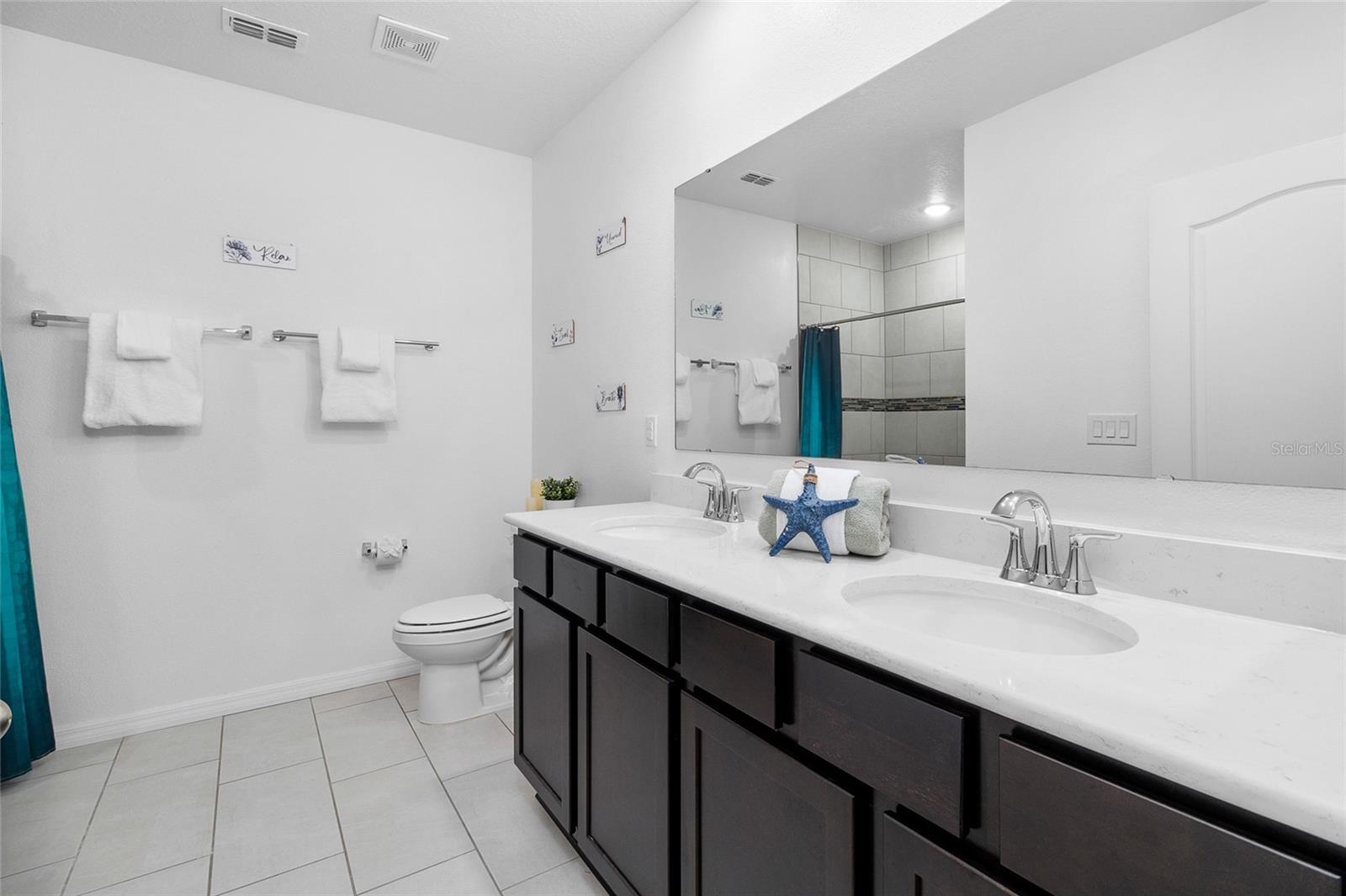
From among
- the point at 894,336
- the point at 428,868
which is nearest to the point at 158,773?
the point at 428,868

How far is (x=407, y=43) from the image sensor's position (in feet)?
7.19

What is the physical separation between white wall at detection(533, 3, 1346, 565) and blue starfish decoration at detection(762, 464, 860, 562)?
0.88 feet

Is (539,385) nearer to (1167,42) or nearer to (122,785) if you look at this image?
(122,785)

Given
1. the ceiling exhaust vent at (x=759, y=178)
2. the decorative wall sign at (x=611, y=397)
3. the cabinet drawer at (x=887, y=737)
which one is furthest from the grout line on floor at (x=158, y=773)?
the ceiling exhaust vent at (x=759, y=178)

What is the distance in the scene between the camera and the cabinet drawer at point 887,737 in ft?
2.24

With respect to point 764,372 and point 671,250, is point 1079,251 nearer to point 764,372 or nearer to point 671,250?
point 764,372

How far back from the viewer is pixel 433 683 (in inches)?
93.3

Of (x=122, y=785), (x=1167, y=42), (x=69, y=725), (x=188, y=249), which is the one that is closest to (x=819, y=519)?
(x=1167, y=42)

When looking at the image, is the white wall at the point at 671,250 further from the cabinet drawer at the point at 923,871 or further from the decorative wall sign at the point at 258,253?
the decorative wall sign at the point at 258,253

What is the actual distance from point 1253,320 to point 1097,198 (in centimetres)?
31

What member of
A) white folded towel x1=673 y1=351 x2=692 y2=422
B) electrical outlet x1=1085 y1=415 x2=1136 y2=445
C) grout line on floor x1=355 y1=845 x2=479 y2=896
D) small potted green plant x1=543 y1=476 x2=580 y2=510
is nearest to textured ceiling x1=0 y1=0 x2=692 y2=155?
white folded towel x1=673 y1=351 x2=692 y2=422

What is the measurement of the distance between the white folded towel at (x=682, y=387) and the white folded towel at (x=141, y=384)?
1789 millimetres

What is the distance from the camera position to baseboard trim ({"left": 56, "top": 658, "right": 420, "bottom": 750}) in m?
2.24

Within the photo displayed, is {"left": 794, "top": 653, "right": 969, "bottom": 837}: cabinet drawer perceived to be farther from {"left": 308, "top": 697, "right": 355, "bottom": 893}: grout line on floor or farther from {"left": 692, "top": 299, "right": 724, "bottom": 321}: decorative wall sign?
{"left": 308, "top": 697, "right": 355, "bottom": 893}: grout line on floor
